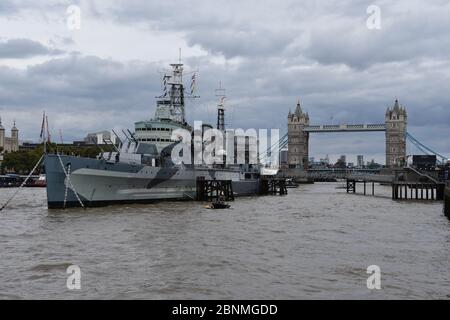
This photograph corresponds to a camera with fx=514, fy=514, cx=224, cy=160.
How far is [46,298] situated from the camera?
1644 centimetres

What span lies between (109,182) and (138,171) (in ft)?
12.3

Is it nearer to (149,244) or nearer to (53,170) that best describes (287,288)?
(149,244)

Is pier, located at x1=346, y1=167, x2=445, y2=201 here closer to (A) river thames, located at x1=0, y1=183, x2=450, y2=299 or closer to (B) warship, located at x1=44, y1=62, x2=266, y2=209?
(B) warship, located at x1=44, y1=62, x2=266, y2=209

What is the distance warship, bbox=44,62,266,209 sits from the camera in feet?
143

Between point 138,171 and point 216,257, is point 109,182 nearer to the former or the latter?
point 138,171

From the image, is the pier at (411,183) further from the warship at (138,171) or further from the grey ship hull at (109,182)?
the grey ship hull at (109,182)

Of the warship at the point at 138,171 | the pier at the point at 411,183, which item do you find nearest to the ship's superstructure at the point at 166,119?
the warship at the point at 138,171

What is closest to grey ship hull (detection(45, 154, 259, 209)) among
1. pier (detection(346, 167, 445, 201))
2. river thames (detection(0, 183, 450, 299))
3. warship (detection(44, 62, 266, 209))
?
warship (detection(44, 62, 266, 209))

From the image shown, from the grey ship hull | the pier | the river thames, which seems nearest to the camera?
the river thames

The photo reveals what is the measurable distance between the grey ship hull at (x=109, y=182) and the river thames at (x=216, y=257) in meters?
4.37

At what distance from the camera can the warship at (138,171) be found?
143 ft

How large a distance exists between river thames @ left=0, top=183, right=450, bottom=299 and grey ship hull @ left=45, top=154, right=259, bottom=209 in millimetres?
4367

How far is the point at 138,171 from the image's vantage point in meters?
49.7
